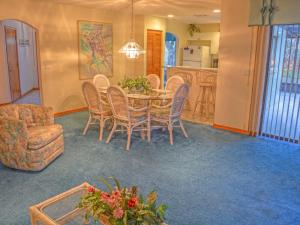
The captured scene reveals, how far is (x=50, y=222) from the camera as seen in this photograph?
1.88 metres

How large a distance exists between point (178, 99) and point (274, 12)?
1.94 metres

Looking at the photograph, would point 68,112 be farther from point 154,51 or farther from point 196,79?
point 154,51

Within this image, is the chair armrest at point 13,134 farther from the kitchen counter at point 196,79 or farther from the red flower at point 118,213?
the kitchen counter at point 196,79

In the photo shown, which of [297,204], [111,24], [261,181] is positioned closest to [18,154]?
[261,181]

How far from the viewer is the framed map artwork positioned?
6.45 meters

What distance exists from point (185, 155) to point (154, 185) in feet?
3.36

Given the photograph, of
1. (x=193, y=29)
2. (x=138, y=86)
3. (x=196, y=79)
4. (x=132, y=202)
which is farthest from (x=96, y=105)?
(x=193, y=29)

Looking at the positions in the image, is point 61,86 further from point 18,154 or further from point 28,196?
point 28,196

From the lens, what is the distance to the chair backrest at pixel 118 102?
4.11 meters

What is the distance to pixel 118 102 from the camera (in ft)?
14.0

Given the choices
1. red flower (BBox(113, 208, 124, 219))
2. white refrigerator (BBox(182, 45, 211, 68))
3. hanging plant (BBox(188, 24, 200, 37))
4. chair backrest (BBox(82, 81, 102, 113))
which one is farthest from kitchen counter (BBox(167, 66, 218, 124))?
red flower (BBox(113, 208, 124, 219))

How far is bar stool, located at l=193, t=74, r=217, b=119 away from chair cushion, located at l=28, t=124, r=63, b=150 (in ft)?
11.3

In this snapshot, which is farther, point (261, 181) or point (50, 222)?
point (261, 181)

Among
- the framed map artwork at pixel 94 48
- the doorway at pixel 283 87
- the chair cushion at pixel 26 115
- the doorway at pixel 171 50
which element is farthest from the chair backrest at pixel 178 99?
the doorway at pixel 171 50
